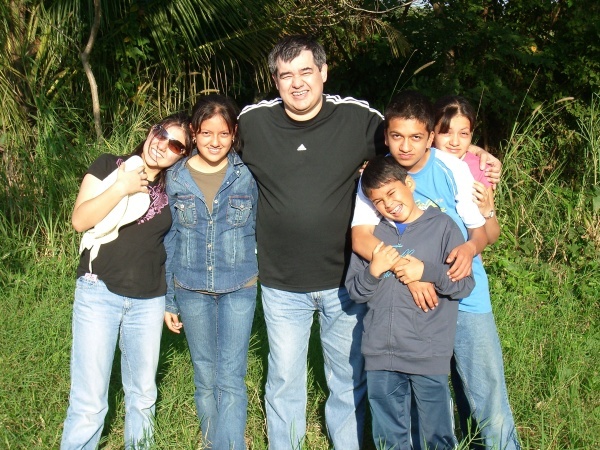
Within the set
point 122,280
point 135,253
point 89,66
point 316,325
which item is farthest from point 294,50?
point 89,66

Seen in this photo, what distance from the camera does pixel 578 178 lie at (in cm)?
675

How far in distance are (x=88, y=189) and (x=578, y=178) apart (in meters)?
4.91

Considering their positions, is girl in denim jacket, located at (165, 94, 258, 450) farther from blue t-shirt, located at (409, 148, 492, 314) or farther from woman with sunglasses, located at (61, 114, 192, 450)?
blue t-shirt, located at (409, 148, 492, 314)

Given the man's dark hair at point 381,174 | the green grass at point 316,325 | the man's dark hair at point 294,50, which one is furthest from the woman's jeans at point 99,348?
the man's dark hair at point 294,50

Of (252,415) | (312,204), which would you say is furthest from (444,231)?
(252,415)

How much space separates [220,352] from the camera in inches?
146

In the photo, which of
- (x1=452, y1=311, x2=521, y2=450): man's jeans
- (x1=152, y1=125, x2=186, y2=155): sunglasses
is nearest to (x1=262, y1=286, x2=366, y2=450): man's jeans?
(x1=452, y1=311, x2=521, y2=450): man's jeans

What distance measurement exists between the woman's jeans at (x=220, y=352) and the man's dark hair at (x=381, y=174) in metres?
0.87

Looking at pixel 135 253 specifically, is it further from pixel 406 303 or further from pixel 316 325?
pixel 316 325

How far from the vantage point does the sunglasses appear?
3.46 m

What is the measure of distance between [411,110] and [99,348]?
69.9 inches

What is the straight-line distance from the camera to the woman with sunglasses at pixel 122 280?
333cm

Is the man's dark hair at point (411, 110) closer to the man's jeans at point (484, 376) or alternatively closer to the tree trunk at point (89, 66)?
the man's jeans at point (484, 376)

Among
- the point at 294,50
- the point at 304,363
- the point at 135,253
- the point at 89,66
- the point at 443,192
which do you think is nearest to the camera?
the point at 443,192
